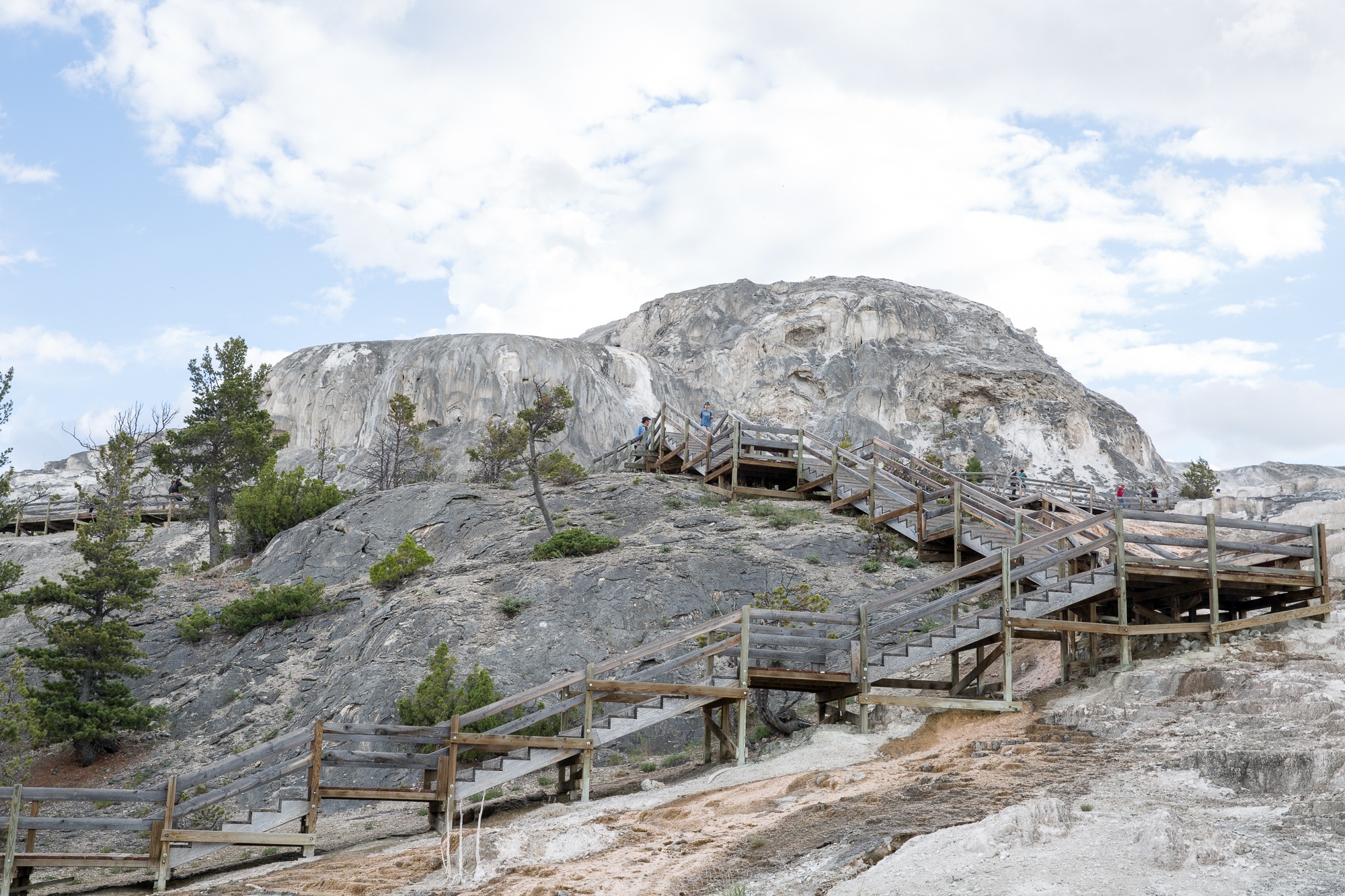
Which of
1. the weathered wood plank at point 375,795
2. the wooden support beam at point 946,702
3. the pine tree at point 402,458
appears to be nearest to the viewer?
the weathered wood plank at point 375,795

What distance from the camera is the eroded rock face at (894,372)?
56438 millimetres

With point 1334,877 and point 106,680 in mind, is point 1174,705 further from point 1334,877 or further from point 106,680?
point 106,680

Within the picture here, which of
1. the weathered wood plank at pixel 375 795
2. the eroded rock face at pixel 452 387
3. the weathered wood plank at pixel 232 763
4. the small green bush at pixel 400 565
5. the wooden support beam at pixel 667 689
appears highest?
the eroded rock face at pixel 452 387

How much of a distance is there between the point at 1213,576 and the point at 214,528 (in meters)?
28.0

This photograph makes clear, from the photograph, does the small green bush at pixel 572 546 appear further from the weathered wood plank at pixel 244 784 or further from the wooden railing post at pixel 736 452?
the weathered wood plank at pixel 244 784

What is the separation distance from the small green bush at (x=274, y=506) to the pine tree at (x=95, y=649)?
23.5ft

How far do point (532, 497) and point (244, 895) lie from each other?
18.9m

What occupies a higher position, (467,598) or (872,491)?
(872,491)

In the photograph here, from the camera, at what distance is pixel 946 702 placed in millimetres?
16141

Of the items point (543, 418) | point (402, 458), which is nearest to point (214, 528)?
point (402, 458)

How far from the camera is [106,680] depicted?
77.2 ft

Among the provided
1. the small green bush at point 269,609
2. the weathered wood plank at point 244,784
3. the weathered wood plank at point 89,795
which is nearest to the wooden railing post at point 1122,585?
the weathered wood plank at point 244,784

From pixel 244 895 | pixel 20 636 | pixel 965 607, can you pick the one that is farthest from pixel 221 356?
pixel 244 895

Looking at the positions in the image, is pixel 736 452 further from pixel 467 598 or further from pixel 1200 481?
pixel 1200 481
